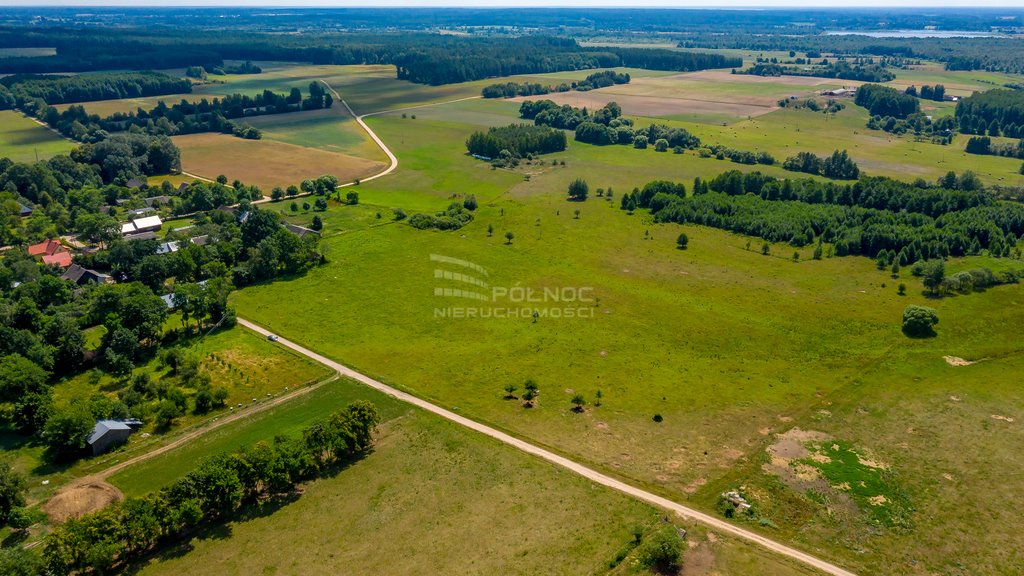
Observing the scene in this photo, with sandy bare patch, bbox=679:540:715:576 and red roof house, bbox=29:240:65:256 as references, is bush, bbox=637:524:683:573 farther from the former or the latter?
red roof house, bbox=29:240:65:256

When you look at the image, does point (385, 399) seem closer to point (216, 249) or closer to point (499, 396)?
point (499, 396)

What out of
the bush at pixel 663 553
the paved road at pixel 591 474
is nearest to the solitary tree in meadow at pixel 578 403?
the paved road at pixel 591 474

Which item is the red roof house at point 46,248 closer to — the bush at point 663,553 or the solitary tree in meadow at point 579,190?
the solitary tree in meadow at point 579,190

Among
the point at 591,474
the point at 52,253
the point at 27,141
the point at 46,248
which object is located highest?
the point at 27,141

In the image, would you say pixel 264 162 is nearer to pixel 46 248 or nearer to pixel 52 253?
pixel 46 248

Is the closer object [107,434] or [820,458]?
[820,458]

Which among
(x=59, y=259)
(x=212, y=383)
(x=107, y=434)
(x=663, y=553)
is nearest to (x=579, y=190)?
(x=212, y=383)

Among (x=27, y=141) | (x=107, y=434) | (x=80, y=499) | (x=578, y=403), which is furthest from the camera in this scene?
(x=27, y=141)
